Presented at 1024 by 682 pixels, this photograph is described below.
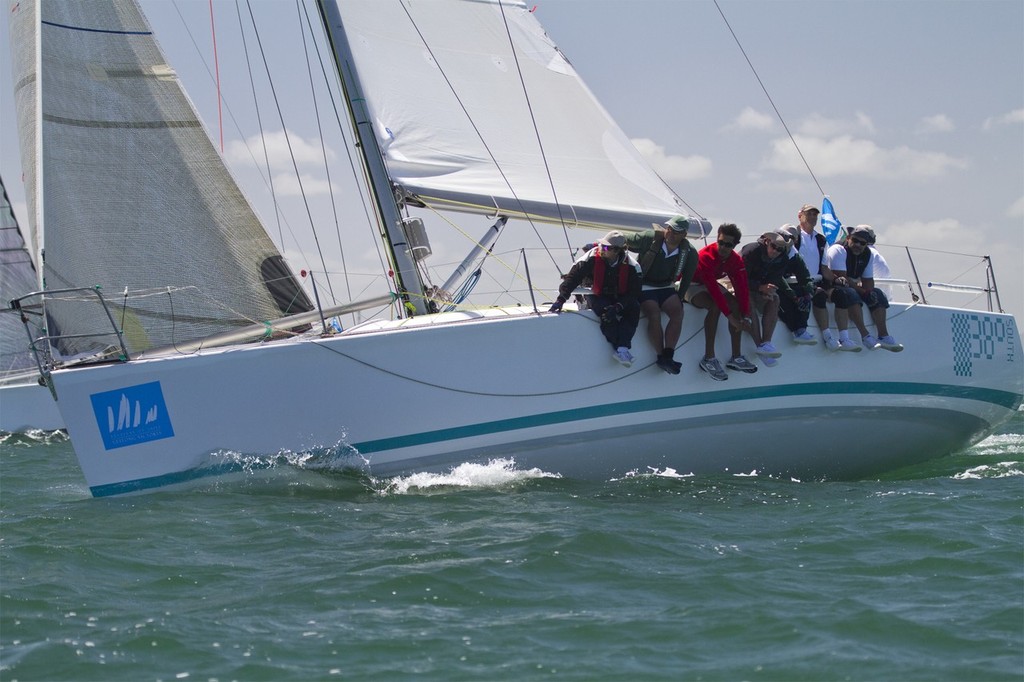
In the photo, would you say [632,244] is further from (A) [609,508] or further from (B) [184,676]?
(B) [184,676]

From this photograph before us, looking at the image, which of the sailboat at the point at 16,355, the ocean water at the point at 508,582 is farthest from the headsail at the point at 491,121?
the sailboat at the point at 16,355

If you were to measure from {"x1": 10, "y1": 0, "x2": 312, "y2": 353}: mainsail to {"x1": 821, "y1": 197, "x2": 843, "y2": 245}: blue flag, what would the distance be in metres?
4.69

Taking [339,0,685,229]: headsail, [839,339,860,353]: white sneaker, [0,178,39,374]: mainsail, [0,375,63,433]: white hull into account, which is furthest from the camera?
[0,178,39,374]: mainsail

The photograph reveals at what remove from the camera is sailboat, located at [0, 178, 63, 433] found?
19312 mm

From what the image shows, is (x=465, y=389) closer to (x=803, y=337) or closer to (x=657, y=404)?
(x=657, y=404)

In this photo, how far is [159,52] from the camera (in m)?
9.59

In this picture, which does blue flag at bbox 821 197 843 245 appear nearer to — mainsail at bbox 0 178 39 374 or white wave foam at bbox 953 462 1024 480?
white wave foam at bbox 953 462 1024 480

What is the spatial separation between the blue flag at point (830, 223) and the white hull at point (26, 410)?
15.2 m

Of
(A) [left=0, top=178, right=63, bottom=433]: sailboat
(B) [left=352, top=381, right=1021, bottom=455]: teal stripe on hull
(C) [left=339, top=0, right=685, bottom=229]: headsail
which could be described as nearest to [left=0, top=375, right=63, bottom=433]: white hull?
(A) [left=0, top=178, right=63, bottom=433]: sailboat

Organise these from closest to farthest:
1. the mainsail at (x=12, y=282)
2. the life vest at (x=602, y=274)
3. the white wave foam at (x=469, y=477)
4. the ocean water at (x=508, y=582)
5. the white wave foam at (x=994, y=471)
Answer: the ocean water at (x=508, y=582), the white wave foam at (x=469, y=477), the life vest at (x=602, y=274), the white wave foam at (x=994, y=471), the mainsail at (x=12, y=282)

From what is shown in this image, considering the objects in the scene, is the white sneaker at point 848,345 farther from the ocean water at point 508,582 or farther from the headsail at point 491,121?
the headsail at point 491,121

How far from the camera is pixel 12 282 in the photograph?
20.3m

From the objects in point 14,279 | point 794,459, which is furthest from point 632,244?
point 14,279

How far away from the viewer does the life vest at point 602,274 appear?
280 inches
